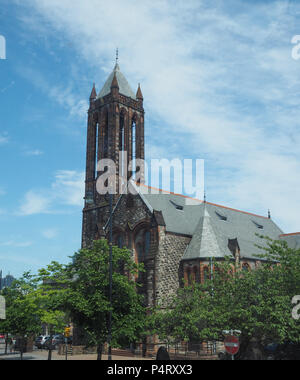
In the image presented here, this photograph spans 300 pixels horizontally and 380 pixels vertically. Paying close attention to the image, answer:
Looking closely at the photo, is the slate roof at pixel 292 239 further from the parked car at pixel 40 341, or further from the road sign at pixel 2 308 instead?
the road sign at pixel 2 308

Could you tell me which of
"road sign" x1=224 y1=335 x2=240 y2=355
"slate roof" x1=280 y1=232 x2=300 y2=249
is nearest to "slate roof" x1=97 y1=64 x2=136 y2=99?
"slate roof" x1=280 y1=232 x2=300 y2=249

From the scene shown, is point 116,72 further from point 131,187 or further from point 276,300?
point 276,300

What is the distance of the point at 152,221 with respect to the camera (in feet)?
124

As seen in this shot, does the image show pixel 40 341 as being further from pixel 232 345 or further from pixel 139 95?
pixel 232 345

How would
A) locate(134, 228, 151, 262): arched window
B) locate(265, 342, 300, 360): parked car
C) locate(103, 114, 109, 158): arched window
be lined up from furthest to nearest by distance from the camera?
locate(103, 114, 109, 158): arched window, locate(134, 228, 151, 262): arched window, locate(265, 342, 300, 360): parked car

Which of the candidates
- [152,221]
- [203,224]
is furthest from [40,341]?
[203,224]

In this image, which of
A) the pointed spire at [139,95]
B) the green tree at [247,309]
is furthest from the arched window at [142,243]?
the pointed spire at [139,95]

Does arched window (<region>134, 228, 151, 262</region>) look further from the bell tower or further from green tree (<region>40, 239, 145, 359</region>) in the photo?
green tree (<region>40, 239, 145, 359</region>)

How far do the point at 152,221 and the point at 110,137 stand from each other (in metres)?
15.3

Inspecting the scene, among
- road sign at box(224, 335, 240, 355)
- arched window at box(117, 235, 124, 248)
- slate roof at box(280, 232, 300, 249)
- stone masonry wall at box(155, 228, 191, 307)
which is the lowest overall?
road sign at box(224, 335, 240, 355)

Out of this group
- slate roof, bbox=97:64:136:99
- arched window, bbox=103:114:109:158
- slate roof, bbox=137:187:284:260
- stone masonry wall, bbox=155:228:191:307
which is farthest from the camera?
slate roof, bbox=97:64:136:99

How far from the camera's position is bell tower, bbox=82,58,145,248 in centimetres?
4769

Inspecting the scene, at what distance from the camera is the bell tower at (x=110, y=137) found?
4769 centimetres
